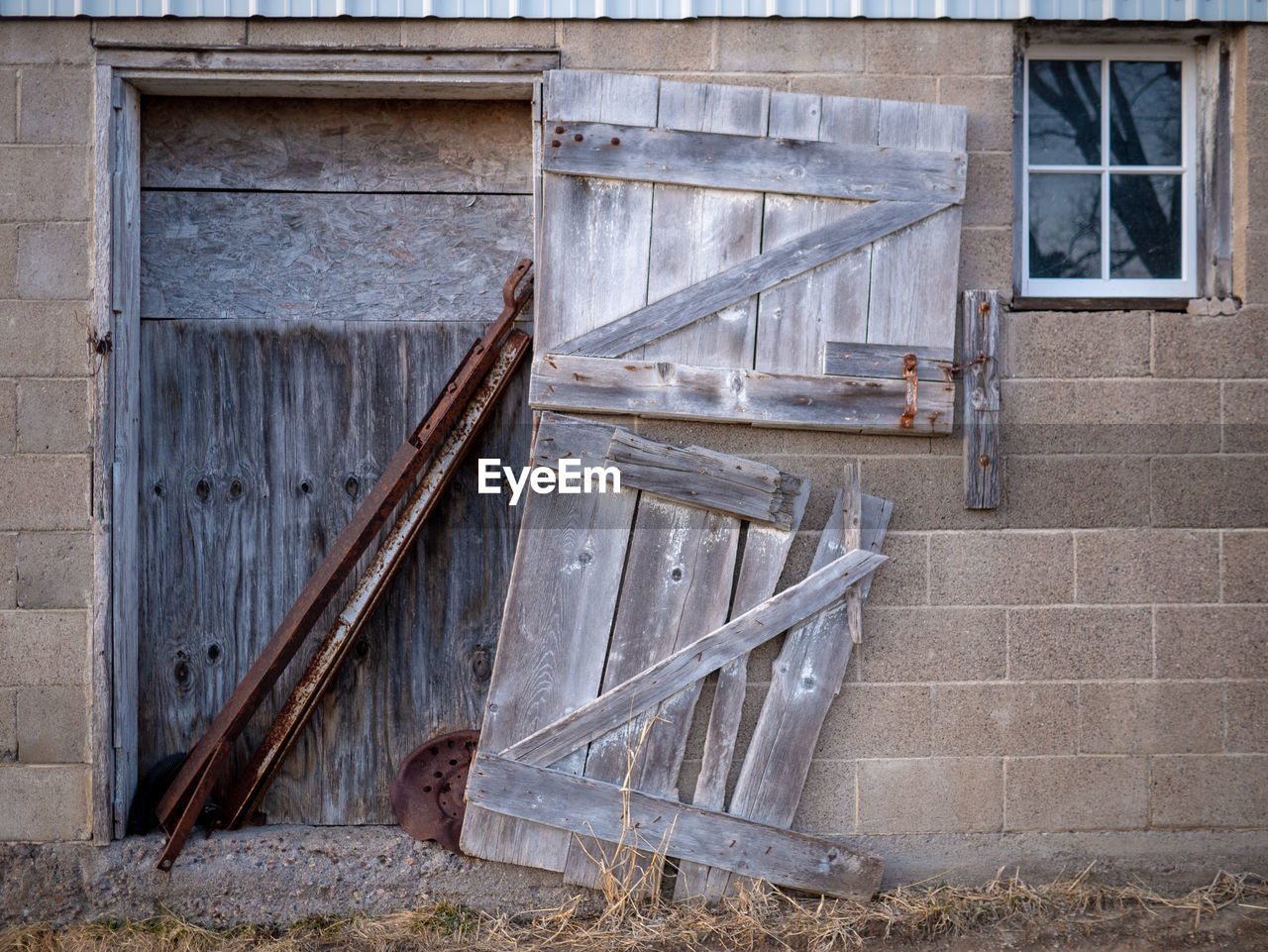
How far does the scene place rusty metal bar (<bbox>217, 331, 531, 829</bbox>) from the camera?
324 centimetres

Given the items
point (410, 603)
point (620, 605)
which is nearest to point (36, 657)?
point (410, 603)

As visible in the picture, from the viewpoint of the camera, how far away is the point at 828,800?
3.13 meters

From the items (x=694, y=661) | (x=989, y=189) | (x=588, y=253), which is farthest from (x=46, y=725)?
(x=989, y=189)

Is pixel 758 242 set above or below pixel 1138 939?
above

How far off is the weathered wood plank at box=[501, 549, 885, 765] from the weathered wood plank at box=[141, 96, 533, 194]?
1.75m

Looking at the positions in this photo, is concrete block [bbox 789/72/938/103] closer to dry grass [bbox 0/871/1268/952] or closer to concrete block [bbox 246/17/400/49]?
concrete block [bbox 246/17/400/49]

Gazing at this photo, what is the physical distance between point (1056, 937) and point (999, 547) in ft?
4.08

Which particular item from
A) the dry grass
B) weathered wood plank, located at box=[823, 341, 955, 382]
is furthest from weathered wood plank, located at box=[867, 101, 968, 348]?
the dry grass

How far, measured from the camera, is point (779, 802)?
10.1 ft

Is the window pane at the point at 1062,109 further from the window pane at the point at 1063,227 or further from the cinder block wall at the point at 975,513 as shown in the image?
the cinder block wall at the point at 975,513

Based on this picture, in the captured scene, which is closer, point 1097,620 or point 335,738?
point 1097,620

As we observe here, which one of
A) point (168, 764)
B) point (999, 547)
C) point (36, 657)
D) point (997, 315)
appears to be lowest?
point (168, 764)

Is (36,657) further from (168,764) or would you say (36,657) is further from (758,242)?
(758,242)

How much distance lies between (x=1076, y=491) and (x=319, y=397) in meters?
2.72
